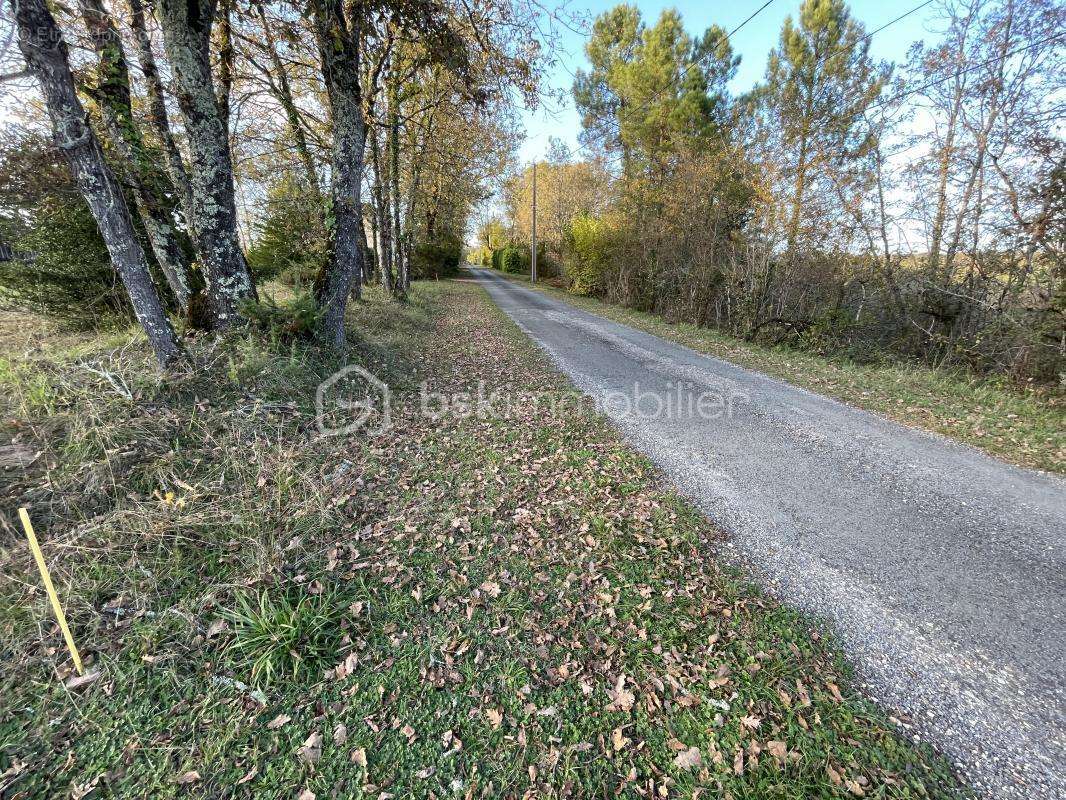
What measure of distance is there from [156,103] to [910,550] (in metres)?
10.2

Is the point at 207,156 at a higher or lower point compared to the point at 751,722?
higher

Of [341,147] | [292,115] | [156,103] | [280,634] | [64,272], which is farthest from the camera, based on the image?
[292,115]

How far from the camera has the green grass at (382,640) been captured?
1831mm

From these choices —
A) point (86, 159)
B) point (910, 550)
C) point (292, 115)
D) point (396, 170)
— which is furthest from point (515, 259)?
point (910, 550)

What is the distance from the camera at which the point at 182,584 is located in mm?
2596

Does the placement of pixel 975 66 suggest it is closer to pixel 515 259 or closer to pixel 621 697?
pixel 621 697

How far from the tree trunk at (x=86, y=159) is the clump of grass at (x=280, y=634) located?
3184 mm

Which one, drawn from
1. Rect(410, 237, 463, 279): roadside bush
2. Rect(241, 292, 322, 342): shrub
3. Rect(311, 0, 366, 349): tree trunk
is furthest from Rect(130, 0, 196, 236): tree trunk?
Rect(410, 237, 463, 279): roadside bush

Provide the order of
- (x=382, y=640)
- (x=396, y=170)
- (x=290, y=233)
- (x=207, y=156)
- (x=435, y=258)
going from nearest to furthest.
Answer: (x=382, y=640), (x=207, y=156), (x=290, y=233), (x=396, y=170), (x=435, y=258)

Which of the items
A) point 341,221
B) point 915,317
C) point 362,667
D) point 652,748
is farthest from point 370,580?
point 915,317

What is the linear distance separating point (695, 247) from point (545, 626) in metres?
13.6

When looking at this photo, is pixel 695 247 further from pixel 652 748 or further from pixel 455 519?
pixel 652 748

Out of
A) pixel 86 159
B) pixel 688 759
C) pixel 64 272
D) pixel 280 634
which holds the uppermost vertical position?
pixel 86 159

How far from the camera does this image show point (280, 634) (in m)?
2.29
